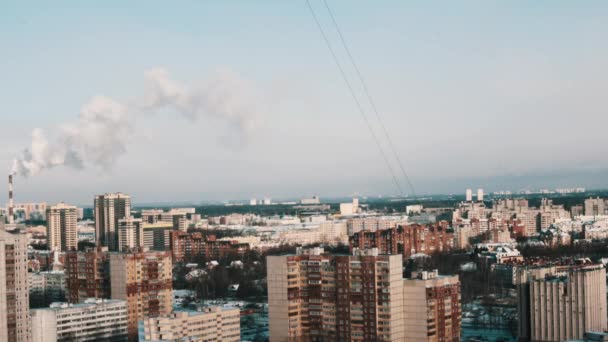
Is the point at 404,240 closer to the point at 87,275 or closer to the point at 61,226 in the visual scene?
the point at 87,275

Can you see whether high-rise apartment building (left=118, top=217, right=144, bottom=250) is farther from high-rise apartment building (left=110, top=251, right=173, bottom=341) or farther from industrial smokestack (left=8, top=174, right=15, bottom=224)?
high-rise apartment building (left=110, top=251, right=173, bottom=341)

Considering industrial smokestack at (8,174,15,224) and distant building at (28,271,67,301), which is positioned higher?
industrial smokestack at (8,174,15,224)

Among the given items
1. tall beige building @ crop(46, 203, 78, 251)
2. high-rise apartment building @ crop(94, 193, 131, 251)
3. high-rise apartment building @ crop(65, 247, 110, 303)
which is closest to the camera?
high-rise apartment building @ crop(65, 247, 110, 303)

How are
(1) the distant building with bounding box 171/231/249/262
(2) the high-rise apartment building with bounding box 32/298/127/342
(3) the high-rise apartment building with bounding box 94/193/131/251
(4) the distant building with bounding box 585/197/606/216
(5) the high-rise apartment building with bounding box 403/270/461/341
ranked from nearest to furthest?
(5) the high-rise apartment building with bounding box 403/270/461/341
(2) the high-rise apartment building with bounding box 32/298/127/342
(1) the distant building with bounding box 171/231/249/262
(3) the high-rise apartment building with bounding box 94/193/131/251
(4) the distant building with bounding box 585/197/606/216

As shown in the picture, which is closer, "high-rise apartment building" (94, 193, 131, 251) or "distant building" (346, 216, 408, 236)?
"high-rise apartment building" (94, 193, 131, 251)

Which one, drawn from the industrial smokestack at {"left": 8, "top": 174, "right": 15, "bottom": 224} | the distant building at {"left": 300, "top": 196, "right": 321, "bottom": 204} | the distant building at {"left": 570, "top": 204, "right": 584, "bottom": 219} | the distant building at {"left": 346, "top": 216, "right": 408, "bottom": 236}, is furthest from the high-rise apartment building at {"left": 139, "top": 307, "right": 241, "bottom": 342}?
the distant building at {"left": 300, "top": 196, "right": 321, "bottom": 204}

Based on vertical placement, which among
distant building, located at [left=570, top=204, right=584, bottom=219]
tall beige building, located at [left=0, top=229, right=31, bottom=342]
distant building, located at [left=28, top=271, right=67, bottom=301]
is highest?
tall beige building, located at [left=0, top=229, right=31, bottom=342]
